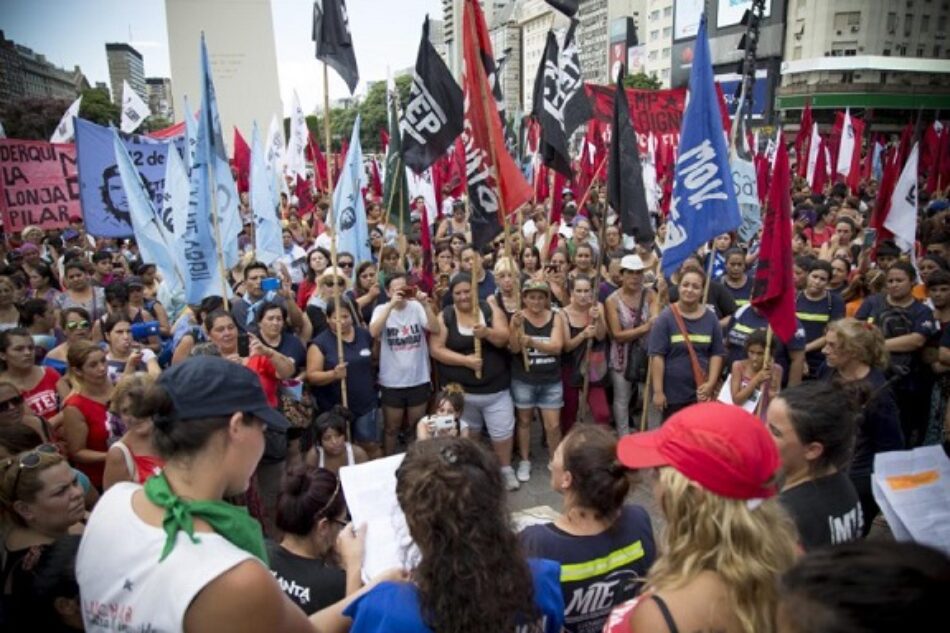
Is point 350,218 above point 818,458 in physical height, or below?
above

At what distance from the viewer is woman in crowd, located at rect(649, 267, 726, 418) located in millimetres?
5039

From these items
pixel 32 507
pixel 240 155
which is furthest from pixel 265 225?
pixel 240 155

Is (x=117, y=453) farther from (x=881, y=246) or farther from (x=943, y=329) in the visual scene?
(x=881, y=246)

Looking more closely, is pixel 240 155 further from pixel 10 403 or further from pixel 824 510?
pixel 824 510

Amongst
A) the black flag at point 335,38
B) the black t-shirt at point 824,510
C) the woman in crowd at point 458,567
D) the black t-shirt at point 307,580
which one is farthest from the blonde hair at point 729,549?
the black flag at point 335,38

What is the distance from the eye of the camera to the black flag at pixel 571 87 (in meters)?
6.43

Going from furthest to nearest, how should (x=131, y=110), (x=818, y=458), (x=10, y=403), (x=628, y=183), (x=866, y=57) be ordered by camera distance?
(x=866, y=57), (x=131, y=110), (x=628, y=183), (x=10, y=403), (x=818, y=458)

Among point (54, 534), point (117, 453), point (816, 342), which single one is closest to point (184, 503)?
point (54, 534)

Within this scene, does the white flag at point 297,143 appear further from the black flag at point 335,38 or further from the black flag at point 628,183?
the black flag at point 628,183

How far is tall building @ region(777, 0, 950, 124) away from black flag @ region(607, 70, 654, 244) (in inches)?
1957

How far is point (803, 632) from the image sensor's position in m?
0.99

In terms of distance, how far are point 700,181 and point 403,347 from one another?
2680mm

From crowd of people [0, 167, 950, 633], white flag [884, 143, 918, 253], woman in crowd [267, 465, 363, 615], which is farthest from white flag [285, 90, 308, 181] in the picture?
woman in crowd [267, 465, 363, 615]

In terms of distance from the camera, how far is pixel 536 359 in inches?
209
